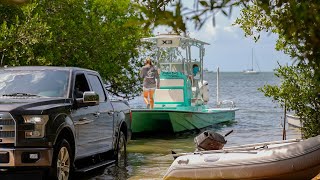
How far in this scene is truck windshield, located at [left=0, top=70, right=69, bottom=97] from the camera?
383 inches

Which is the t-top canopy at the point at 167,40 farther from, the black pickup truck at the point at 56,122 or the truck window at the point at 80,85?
the truck window at the point at 80,85

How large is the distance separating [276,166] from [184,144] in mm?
9807

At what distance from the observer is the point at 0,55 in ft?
60.6

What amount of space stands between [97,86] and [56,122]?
266 cm

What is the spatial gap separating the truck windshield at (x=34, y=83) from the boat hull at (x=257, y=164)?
7.04 feet

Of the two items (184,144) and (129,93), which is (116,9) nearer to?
(129,93)

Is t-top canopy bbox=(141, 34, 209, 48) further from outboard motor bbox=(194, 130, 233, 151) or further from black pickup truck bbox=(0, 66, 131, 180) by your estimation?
outboard motor bbox=(194, 130, 233, 151)

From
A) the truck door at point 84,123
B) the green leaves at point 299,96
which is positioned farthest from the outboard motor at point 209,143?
the green leaves at point 299,96

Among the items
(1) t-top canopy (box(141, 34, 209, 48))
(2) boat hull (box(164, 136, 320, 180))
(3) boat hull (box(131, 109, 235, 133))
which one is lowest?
(3) boat hull (box(131, 109, 235, 133))

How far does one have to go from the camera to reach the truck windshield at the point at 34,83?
9734mm

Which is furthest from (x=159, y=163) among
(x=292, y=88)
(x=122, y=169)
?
(x=292, y=88)

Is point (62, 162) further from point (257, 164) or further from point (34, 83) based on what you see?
point (257, 164)

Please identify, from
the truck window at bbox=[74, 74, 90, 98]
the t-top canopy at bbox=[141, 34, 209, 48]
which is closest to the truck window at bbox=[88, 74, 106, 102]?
the truck window at bbox=[74, 74, 90, 98]

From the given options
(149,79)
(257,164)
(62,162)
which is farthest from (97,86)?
(149,79)
